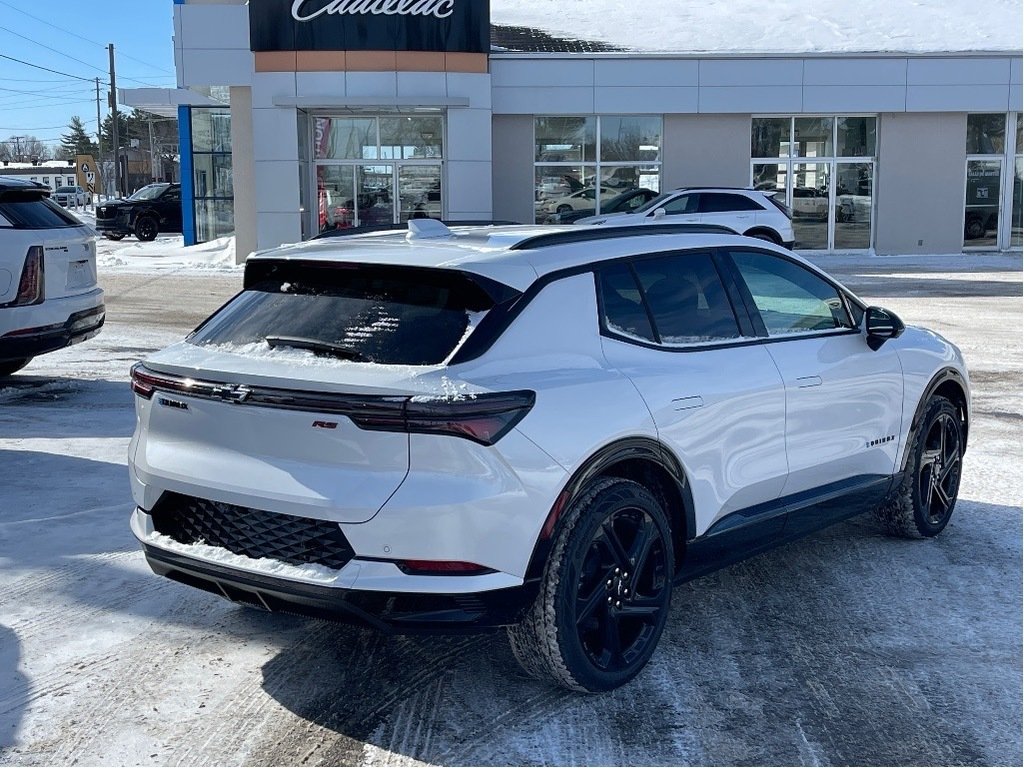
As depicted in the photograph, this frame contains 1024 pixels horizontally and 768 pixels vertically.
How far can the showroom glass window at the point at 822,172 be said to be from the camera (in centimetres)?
2711

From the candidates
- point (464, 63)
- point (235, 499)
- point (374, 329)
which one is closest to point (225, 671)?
point (235, 499)

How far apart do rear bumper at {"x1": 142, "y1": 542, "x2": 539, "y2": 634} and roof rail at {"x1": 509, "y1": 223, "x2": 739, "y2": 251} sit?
135cm

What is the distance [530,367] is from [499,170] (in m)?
23.2

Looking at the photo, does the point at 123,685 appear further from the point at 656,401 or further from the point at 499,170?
the point at 499,170

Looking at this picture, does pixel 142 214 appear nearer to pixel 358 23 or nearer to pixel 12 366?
pixel 358 23

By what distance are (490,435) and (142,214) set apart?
35.4 m

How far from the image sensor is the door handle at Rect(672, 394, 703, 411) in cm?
439

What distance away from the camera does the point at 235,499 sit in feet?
12.9

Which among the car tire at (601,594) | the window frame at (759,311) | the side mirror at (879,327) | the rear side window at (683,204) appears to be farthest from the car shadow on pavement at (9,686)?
the rear side window at (683,204)

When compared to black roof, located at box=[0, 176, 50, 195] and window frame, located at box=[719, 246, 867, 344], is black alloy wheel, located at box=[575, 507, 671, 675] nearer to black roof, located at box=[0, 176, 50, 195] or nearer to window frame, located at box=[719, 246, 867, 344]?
window frame, located at box=[719, 246, 867, 344]

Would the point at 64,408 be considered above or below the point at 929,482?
below

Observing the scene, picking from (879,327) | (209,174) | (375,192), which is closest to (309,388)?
(879,327)

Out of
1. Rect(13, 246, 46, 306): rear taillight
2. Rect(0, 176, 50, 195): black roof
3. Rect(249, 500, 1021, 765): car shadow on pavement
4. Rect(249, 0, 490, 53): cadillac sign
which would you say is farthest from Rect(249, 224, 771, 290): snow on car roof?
Rect(249, 0, 490, 53): cadillac sign

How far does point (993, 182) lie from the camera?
27.9 m
